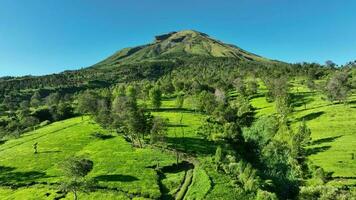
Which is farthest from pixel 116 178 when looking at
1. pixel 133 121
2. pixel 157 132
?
pixel 133 121

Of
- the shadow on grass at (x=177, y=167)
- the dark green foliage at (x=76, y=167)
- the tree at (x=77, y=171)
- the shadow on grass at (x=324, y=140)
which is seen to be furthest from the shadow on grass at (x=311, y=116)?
the dark green foliage at (x=76, y=167)

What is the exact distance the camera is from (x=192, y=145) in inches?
4990

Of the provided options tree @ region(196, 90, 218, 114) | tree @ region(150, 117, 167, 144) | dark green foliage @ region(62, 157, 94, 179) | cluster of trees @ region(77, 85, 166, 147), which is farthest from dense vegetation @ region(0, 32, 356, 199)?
tree @ region(196, 90, 218, 114)

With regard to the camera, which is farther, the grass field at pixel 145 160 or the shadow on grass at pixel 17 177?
the shadow on grass at pixel 17 177

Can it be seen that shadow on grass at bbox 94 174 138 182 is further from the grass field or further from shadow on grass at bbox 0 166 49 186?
shadow on grass at bbox 0 166 49 186

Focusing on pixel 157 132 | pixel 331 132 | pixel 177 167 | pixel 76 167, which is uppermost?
pixel 157 132

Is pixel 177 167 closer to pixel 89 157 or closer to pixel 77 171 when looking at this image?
pixel 77 171

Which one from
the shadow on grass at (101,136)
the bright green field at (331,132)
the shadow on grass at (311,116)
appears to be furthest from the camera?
the shadow on grass at (311,116)

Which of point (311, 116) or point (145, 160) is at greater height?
point (311, 116)

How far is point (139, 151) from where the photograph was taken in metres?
122

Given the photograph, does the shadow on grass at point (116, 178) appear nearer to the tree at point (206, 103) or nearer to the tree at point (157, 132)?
the tree at point (157, 132)

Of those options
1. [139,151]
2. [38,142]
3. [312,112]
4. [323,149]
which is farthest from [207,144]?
[38,142]

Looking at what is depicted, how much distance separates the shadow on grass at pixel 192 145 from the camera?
120 m

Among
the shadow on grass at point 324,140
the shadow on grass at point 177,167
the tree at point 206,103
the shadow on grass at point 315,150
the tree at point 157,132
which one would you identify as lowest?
the shadow on grass at point 177,167
